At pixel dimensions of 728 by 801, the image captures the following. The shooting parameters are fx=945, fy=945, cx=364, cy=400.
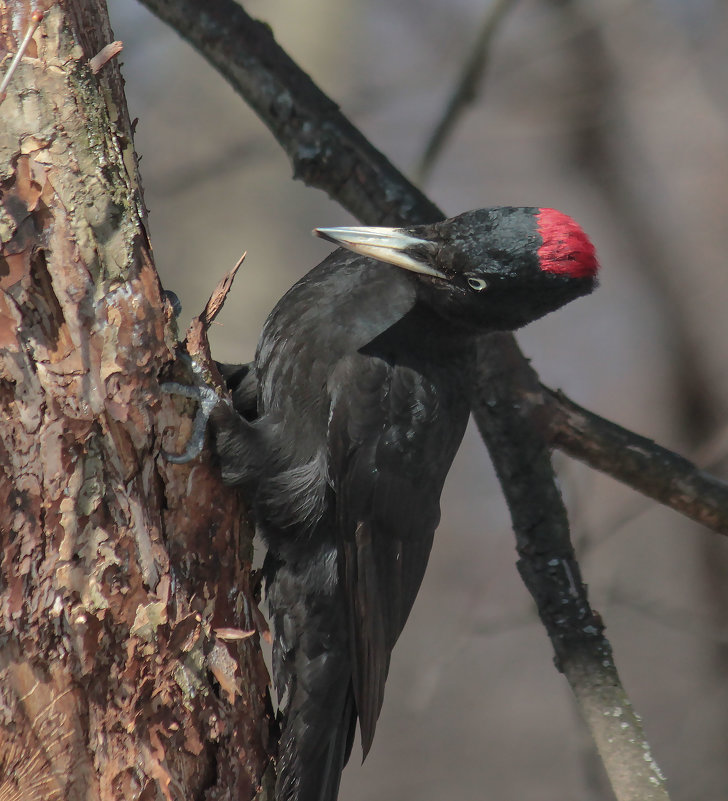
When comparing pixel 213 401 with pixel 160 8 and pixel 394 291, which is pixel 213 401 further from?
pixel 160 8

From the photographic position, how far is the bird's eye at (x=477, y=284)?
2.15 metres

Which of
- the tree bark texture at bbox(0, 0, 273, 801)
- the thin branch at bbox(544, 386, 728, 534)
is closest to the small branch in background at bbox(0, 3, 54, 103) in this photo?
the tree bark texture at bbox(0, 0, 273, 801)

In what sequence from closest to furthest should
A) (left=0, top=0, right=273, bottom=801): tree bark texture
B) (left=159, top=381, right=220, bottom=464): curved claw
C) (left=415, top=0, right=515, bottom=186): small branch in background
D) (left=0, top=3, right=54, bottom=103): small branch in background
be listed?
(left=0, top=3, right=54, bottom=103): small branch in background → (left=0, top=0, right=273, bottom=801): tree bark texture → (left=159, top=381, right=220, bottom=464): curved claw → (left=415, top=0, right=515, bottom=186): small branch in background

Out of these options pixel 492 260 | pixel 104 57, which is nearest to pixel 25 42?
pixel 104 57

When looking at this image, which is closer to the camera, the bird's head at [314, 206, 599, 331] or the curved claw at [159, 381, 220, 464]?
the curved claw at [159, 381, 220, 464]

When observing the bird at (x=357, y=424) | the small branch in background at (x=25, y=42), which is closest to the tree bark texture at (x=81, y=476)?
the small branch in background at (x=25, y=42)

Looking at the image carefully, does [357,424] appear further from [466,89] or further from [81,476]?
[466,89]

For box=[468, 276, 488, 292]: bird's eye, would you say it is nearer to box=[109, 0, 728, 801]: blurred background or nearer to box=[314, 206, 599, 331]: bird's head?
box=[314, 206, 599, 331]: bird's head

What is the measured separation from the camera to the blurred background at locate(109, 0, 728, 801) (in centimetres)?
577

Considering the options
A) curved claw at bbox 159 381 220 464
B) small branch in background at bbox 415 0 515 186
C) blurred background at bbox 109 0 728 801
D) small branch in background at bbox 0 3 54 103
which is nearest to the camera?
small branch in background at bbox 0 3 54 103

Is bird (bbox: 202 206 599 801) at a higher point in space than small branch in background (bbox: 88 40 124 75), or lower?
lower

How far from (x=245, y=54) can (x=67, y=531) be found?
158 cm

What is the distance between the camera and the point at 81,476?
1.67 meters

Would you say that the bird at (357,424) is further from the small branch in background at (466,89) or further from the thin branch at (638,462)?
the small branch in background at (466,89)
